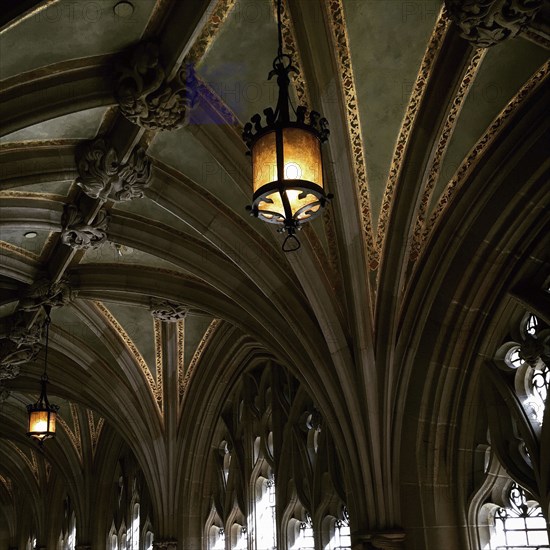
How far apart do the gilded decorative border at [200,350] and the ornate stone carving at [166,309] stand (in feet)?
2.53

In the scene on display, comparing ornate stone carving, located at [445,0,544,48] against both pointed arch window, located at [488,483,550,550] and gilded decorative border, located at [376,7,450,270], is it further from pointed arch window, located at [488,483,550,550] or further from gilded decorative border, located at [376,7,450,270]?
pointed arch window, located at [488,483,550,550]

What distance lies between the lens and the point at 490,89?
5895mm

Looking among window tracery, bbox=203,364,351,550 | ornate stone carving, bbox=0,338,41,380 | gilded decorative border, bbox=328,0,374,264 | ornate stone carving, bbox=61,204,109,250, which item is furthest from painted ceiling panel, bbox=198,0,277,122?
ornate stone carving, bbox=0,338,41,380

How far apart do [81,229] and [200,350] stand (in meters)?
3.69

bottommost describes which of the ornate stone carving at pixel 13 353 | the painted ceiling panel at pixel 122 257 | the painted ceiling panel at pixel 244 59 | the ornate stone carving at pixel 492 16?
the ornate stone carving at pixel 492 16

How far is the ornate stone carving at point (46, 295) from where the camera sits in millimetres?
8594

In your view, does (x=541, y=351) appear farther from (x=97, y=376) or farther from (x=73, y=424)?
(x=73, y=424)

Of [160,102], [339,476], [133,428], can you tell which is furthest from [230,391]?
[160,102]

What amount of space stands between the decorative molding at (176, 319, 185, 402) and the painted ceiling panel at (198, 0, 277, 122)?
15.4 feet

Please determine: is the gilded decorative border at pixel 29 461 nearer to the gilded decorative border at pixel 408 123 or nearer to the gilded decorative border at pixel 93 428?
the gilded decorative border at pixel 93 428

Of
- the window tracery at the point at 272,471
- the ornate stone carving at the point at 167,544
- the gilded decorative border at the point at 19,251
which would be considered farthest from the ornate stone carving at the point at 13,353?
the ornate stone carving at the point at 167,544

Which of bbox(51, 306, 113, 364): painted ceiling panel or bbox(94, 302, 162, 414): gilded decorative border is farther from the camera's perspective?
bbox(51, 306, 113, 364): painted ceiling panel

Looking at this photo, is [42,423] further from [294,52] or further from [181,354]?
[294,52]

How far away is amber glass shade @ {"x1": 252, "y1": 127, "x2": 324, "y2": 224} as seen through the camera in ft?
12.4
